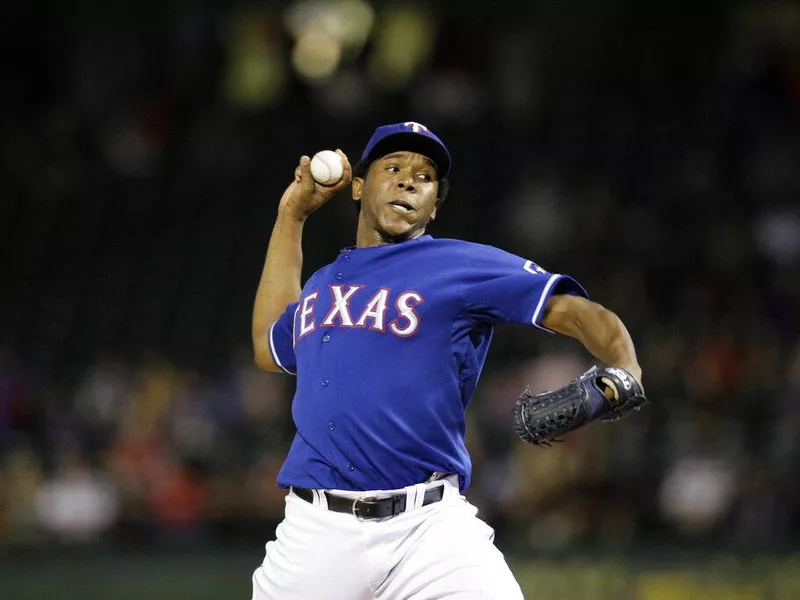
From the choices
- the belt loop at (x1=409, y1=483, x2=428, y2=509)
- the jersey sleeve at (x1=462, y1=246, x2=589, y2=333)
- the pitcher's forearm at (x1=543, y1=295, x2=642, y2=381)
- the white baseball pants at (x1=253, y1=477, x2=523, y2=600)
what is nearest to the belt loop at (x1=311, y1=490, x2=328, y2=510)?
the white baseball pants at (x1=253, y1=477, x2=523, y2=600)

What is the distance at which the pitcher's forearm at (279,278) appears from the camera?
393 cm

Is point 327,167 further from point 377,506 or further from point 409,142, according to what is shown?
point 377,506

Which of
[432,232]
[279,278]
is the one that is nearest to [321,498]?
[279,278]

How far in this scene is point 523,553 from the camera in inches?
269

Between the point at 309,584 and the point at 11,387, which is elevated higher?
the point at 11,387

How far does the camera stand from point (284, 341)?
149 inches

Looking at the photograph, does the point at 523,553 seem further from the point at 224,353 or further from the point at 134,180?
the point at 134,180

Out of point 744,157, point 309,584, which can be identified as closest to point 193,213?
point 744,157

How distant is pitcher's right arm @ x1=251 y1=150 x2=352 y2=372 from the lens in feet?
12.8

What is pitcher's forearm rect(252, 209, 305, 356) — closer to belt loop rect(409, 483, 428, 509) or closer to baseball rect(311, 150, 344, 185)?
baseball rect(311, 150, 344, 185)

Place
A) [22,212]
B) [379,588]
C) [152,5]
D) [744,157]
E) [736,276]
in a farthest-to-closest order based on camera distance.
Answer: [152,5] < [22,212] < [744,157] < [736,276] < [379,588]

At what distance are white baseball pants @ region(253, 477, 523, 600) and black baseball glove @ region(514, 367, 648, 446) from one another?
387 mm

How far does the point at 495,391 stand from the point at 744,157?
11.4ft

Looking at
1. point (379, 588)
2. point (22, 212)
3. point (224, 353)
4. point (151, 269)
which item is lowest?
point (379, 588)
